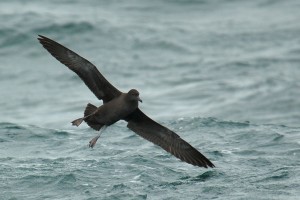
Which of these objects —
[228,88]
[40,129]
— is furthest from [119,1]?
[40,129]

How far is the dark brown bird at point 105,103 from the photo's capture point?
41.0ft

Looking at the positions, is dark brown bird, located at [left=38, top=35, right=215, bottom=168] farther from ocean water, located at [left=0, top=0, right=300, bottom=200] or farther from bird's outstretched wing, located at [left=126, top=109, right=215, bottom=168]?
ocean water, located at [left=0, top=0, right=300, bottom=200]

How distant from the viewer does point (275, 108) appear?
64.5ft

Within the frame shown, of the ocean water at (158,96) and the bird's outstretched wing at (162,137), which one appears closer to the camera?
the ocean water at (158,96)

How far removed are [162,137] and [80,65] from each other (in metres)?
1.75

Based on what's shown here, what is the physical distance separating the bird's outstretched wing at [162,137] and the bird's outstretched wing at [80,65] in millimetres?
A: 690

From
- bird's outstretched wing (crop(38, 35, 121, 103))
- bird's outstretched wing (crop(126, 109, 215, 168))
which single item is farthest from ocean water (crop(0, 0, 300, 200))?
bird's outstretched wing (crop(38, 35, 121, 103))

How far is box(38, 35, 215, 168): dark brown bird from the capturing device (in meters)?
12.5

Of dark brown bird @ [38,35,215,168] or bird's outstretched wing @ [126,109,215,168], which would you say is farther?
bird's outstretched wing @ [126,109,215,168]

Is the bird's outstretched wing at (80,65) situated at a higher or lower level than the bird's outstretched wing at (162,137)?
higher

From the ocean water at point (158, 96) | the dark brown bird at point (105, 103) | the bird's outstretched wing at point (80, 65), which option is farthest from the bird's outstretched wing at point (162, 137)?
the bird's outstretched wing at point (80, 65)

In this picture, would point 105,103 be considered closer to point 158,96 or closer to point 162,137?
point 162,137

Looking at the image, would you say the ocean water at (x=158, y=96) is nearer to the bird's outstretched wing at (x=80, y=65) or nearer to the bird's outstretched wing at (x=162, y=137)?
the bird's outstretched wing at (x=162, y=137)

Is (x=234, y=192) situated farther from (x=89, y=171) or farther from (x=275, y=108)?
(x=275, y=108)
